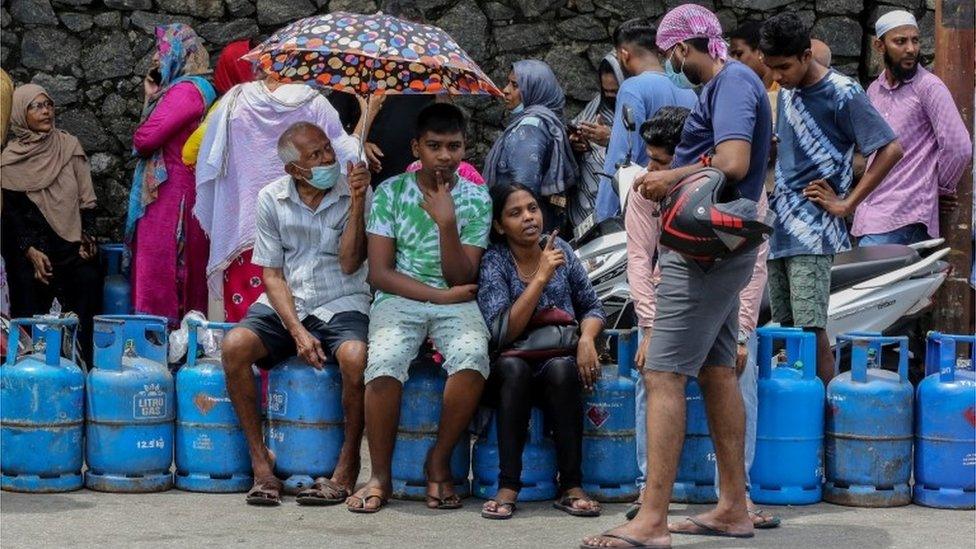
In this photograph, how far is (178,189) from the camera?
9.31 m

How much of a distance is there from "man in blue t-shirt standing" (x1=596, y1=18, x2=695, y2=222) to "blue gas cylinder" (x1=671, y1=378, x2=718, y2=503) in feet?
5.37

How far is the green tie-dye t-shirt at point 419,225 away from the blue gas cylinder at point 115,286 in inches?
120

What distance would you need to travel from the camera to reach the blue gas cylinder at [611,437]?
708cm

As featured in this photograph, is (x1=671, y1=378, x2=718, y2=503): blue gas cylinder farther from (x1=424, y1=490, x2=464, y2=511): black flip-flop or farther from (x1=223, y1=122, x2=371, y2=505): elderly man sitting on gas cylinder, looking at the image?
(x1=223, y1=122, x2=371, y2=505): elderly man sitting on gas cylinder

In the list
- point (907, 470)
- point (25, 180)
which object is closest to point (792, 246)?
point (907, 470)

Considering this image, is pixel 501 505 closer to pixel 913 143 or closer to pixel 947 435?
pixel 947 435

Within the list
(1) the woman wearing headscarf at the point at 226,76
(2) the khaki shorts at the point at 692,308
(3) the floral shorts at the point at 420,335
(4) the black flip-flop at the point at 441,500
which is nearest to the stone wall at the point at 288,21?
(1) the woman wearing headscarf at the point at 226,76

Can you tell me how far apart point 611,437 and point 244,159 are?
2.64 metres

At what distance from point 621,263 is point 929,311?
Answer: 1.97m

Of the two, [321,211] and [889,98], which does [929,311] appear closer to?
[889,98]

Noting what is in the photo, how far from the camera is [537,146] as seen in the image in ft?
28.1

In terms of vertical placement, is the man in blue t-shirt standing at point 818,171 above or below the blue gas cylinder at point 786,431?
above

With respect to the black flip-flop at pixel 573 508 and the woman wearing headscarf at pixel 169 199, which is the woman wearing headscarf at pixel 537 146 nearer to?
the woman wearing headscarf at pixel 169 199

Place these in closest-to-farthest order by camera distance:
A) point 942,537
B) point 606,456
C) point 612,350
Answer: point 942,537 < point 606,456 < point 612,350
